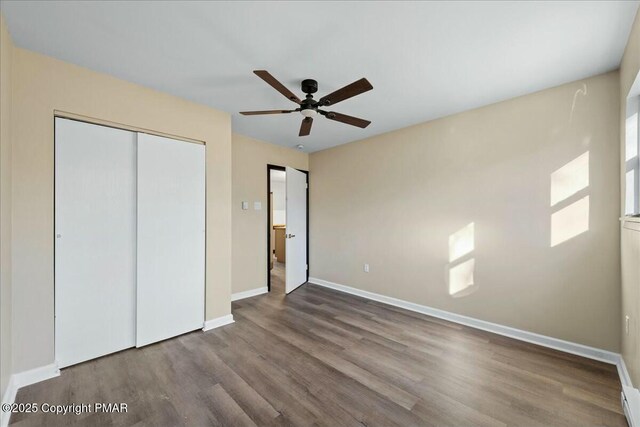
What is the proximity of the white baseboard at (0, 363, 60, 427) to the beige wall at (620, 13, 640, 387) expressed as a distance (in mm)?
4086

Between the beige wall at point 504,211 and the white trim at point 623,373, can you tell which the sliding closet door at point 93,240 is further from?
the white trim at point 623,373

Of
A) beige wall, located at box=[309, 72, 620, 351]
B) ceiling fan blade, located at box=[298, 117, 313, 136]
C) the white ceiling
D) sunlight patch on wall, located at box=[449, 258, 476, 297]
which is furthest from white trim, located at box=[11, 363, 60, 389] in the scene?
sunlight patch on wall, located at box=[449, 258, 476, 297]

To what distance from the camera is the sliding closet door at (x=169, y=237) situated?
8.28 ft

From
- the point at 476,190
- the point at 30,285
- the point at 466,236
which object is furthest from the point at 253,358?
the point at 476,190

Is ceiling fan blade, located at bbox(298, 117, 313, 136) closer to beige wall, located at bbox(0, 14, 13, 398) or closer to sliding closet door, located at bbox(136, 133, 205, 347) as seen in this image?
sliding closet door, located at bbox(136, 133, 205, 347)

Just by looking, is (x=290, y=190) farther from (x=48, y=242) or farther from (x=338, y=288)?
(x=48, y=242)

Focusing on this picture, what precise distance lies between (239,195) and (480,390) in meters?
3.68

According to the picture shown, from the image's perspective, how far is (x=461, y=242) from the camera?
3121 mm

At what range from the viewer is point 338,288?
14.9ft

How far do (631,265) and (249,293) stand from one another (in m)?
4.18

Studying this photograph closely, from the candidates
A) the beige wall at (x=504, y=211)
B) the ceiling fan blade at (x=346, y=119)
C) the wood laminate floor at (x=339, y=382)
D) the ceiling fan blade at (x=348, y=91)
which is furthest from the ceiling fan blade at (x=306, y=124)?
the wood laminate floor at (x=339, y=382)

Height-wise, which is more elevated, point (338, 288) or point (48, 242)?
point (48, 242)

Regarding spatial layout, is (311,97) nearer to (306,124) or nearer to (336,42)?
Answer: (306,124)

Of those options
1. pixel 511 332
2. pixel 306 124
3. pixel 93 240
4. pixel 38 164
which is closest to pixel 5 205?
pixel 38 164
